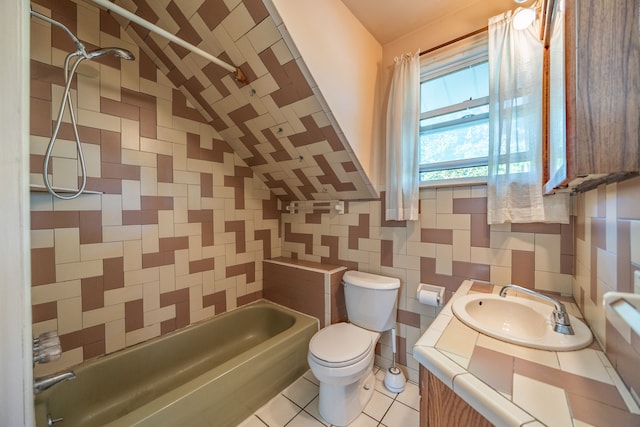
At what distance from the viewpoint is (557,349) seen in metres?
0.79

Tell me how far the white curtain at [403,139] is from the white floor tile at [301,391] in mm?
1366

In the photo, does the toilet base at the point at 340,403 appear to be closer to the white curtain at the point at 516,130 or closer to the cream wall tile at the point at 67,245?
the white curtain at the point at 516,130

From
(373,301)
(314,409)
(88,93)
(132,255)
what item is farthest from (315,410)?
(88,93)

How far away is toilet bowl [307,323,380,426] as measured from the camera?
1376 mm

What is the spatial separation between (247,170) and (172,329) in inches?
57.5

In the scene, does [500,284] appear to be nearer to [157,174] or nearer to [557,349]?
[557,349]

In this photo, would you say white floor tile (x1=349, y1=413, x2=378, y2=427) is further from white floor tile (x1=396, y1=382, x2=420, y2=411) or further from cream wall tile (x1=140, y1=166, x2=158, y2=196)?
cream wall tile (x1=140, y1=166, x2=158, y2=196)

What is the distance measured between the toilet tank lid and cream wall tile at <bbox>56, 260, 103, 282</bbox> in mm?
1656

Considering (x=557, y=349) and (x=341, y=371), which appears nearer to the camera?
(x=557, y=349)

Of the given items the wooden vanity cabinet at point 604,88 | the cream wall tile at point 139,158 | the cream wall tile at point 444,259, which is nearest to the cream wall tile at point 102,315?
the cream wall tile at point 139,158

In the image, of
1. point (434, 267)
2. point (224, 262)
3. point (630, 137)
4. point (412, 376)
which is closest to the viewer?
point (630, 137)

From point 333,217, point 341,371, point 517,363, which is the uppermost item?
point 333,217

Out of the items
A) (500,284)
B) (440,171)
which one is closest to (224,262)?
(440,171)

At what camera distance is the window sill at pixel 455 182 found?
150 centimetres
